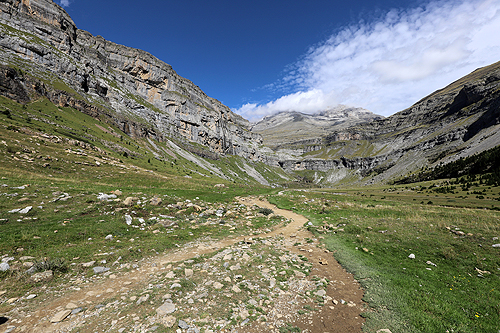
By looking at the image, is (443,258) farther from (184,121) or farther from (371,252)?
(184,121)

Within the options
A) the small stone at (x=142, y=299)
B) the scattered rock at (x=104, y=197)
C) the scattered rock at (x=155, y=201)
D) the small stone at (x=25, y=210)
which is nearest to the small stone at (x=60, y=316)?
the small stone at (x=142, y=299)

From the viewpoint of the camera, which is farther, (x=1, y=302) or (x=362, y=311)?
(x=362, y=311)

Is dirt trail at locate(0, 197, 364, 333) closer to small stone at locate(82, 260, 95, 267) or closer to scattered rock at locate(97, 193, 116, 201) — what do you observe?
small stone at locate(82, 260, 95, 267)

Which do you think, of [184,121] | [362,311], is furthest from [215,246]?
[184,121]

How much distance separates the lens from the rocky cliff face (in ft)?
266

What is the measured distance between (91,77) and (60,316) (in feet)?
487

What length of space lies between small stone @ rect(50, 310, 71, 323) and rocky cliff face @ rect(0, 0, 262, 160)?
92485 mm

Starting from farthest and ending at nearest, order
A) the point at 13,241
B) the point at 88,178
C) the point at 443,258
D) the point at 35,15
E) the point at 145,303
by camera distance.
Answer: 1. the point at 35,15
2. the point at 88,178
3. the point at 443,258
4. the point at 13,241
5. the point at 145,303

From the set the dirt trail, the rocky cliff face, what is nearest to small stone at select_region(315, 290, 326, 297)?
the dirt trail

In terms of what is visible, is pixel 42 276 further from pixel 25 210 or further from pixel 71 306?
pixel 25 210

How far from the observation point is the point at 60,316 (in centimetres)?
582

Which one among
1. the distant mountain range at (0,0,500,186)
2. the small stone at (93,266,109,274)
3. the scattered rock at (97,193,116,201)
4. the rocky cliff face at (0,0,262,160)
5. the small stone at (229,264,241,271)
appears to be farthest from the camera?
the distant mountain range at (0,0,500,186)

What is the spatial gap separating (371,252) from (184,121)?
17890 centimetres

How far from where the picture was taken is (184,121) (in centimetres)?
17000
